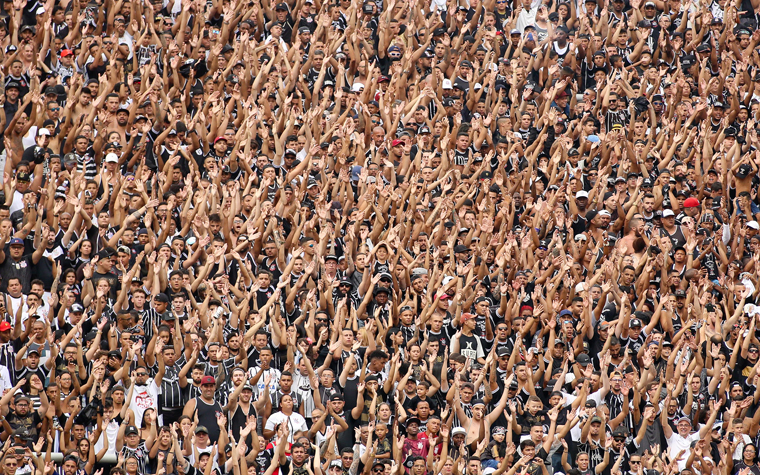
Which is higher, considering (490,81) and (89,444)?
(490,81)

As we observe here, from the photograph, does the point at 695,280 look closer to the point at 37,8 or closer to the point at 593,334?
the point at 593,334

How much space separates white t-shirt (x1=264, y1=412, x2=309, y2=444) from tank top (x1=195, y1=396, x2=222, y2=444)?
569mm

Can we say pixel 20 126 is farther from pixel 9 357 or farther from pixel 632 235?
pixel 632 235

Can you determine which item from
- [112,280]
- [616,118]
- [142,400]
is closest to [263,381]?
[142,400]

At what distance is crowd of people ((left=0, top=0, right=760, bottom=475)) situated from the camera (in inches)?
671

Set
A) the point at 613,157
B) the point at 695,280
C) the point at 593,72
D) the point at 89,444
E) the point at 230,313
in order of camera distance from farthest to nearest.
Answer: the point at 593,72
the point at 613,157
the point at 695,280
the point at 230,313
the point at 89,444

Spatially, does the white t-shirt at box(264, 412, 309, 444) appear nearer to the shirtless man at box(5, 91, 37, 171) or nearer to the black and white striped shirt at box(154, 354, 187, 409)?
the black and white striped shirt at box(154, 354, 187, 409)

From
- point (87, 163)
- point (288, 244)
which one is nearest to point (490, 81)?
point (288, 244)

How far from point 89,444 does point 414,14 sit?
376 inches

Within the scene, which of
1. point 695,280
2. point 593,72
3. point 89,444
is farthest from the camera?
point 593,72

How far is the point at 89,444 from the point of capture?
16.4 metres

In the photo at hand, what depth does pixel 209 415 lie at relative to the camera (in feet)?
55.6

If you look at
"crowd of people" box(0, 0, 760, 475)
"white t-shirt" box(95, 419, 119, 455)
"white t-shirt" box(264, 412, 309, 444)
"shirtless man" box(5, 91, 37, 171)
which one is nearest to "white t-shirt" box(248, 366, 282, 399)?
"crowd of people" box(0, 0, 760, 475)

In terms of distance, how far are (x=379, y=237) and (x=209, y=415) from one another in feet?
12.5
